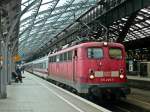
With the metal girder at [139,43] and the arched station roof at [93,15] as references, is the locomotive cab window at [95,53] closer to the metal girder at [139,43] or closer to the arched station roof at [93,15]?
the arched station roof at [93,15]

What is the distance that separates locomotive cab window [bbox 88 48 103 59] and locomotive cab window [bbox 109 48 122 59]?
1.77 ft

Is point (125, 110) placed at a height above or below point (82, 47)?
below

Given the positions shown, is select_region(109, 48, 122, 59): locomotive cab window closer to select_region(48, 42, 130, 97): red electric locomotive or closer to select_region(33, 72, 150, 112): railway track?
select_region(48, 42, 130, 97): red electric locomotive

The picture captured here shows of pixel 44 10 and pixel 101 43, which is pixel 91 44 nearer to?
pixel 101 43

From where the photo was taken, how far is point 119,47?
939 inches

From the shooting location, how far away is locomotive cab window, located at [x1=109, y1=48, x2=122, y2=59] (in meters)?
23.7

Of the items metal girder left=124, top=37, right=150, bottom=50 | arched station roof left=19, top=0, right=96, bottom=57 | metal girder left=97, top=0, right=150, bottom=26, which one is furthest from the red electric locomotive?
metal girder left=124, top=37, right=150, bottom=50

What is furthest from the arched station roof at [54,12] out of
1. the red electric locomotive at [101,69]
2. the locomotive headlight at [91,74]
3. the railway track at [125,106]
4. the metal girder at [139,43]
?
the locomotive headlight at [91,74]

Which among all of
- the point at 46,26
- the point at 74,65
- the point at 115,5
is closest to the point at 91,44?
the point at 74,65

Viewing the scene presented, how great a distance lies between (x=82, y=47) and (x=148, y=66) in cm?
4571

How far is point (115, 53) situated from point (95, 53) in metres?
1.08

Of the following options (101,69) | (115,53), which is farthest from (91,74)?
(115,53)

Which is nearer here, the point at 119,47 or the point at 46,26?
the point at 119,47

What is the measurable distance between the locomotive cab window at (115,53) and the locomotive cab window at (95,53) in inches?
21.2
